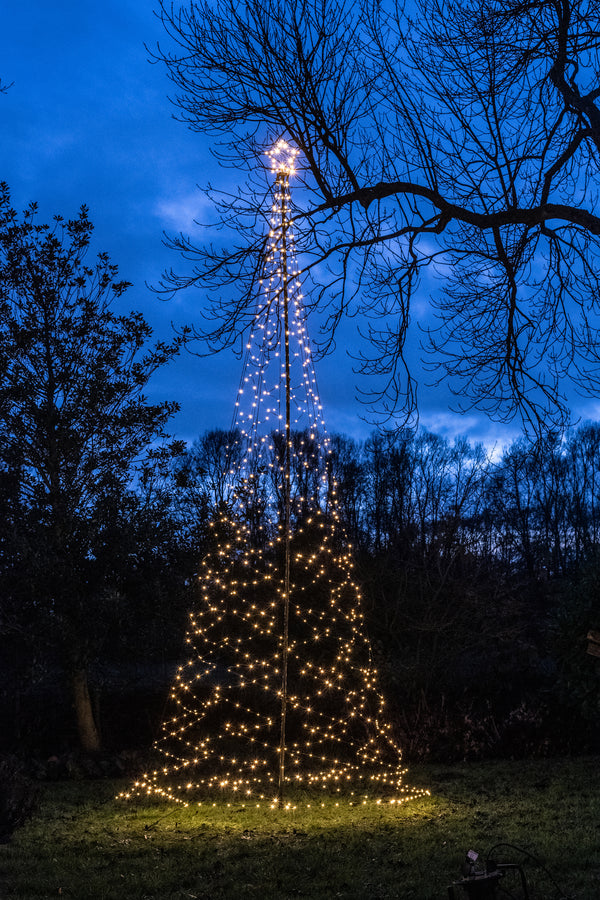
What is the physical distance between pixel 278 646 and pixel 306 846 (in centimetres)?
538

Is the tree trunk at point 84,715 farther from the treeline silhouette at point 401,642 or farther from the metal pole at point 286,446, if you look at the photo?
the metal pole at point 286,446

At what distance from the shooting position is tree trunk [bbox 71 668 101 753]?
10.9m

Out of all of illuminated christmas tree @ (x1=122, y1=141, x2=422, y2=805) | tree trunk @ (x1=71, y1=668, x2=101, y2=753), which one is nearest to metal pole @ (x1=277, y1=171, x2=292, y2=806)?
illuminated christmas tree @ (x1=122, y1=141, x2=422, y2=805)

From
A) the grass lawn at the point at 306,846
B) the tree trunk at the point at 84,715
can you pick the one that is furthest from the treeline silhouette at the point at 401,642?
the grass lawn at the point at 306,846

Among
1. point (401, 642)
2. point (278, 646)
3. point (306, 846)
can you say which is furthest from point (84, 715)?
point (306, 846)

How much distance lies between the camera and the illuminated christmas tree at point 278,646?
773 centimetres

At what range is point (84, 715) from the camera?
11000 mm

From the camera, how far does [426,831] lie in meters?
6.68

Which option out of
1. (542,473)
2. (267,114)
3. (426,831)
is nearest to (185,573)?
(426,831)

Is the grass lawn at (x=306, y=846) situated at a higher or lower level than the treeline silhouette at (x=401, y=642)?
lower

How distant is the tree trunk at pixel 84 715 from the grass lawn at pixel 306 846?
204 cm

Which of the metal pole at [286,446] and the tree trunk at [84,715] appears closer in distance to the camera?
the metal pole at [286,446]

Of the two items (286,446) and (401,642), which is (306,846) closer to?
(286,446)

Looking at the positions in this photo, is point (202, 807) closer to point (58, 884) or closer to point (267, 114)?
point (58, 884)
